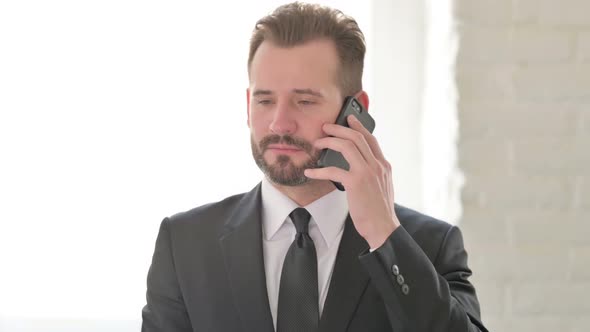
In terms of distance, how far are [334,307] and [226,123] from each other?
0.91 metres

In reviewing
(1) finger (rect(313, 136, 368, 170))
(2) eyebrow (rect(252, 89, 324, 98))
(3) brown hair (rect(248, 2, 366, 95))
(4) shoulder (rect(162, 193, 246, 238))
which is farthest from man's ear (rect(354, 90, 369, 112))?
(4) shoulder (rect(162, 193, 246, 238))

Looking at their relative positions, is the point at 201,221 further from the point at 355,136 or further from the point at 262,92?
the point at 355,136

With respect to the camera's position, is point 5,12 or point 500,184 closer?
point 500,184

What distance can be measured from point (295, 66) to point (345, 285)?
0.47 m

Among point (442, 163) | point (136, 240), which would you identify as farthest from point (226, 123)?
point (442, 163)

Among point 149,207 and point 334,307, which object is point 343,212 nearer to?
point 334,307

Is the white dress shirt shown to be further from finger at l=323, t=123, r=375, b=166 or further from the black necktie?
finger at l=323, t=123, r=375, b=166

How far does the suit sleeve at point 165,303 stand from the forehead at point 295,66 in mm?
457

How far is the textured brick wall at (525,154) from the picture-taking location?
2240 mm

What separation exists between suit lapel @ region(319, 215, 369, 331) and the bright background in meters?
0.68

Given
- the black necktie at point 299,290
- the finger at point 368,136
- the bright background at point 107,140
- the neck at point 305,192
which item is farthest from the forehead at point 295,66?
the bright background at point 107,140

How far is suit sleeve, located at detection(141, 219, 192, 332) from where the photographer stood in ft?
6.01

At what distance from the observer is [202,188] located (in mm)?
2473

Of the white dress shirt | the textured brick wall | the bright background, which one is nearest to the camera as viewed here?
the white dress shirt
